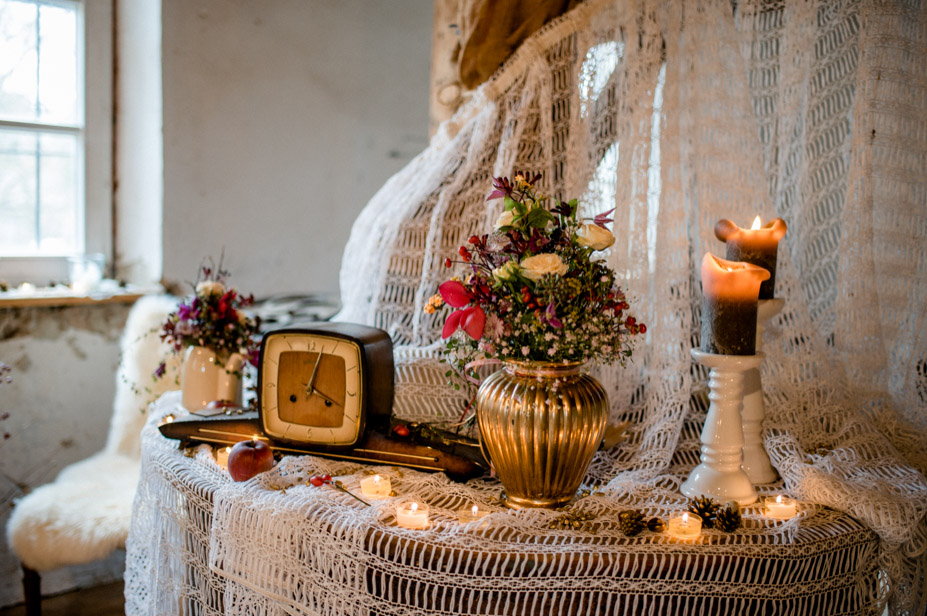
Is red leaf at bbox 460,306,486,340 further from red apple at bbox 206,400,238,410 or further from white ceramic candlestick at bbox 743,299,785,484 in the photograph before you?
red apple at bbox 206,400,238,410

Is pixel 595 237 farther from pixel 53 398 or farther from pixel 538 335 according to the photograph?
pixel 53 398

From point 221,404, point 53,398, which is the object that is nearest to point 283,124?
point 53,398

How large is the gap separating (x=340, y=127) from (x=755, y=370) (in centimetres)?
178

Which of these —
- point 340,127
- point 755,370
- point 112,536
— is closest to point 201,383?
point 112,536

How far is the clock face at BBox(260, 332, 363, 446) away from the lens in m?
1.15

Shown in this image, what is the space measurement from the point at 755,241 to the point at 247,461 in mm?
789

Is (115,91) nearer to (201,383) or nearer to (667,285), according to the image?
(201,383)

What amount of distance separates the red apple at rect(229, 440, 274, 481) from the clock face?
9 centimetres

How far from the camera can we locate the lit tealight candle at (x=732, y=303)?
100 centimetres

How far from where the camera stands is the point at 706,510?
38.0 inches

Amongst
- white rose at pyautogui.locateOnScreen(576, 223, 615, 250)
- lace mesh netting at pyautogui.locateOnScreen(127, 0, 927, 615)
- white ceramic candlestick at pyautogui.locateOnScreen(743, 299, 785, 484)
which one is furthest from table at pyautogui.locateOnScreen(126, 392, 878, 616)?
white rose at pyautogui.locateOnScreen(576, 223, 615, 250)

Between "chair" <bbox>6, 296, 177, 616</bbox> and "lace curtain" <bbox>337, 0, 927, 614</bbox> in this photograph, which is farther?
"chair" <bbox>6, 296, 177, 616</bbox>

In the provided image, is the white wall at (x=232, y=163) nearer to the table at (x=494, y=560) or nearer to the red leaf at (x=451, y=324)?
the table at (x=494, y=560)

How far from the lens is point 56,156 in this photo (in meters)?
2.29
